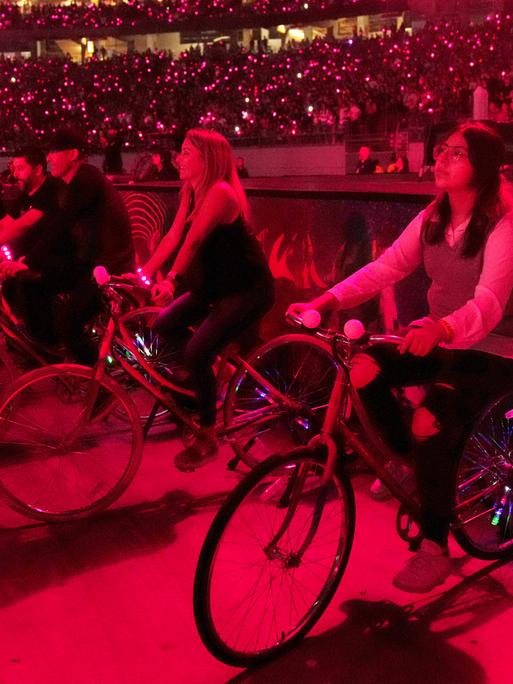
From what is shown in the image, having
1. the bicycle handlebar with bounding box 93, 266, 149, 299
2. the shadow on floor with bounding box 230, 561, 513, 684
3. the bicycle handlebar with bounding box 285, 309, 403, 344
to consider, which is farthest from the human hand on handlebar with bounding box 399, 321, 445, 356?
the bicycle handlebar with bounding box 93, 266, 149, 299

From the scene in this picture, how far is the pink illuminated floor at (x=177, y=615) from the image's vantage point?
3.06 m

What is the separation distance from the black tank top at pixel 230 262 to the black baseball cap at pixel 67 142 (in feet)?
4.37

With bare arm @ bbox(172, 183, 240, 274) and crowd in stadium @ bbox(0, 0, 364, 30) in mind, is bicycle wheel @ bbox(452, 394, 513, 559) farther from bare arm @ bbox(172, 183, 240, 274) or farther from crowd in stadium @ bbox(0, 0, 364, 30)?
crowd in stadium @ bbox(0, 0, 364, 30)

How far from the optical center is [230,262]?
440cm

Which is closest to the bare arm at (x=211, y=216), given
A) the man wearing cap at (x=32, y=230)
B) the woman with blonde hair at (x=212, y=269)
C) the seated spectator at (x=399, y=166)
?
the woman with blonde hair at (x=212, y=269)

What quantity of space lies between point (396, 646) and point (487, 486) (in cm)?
82

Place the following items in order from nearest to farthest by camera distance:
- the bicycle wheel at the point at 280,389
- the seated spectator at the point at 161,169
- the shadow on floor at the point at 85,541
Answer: the shadow on floor at the point at 85,541 → the bicycle wheel at the point at 280,389 → the seated spectator at the point at 161,169

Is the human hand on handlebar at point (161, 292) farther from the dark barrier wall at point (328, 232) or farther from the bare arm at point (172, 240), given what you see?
the dark barrier wall at point (328, 232)

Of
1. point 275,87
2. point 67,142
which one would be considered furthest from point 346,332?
point 275,87

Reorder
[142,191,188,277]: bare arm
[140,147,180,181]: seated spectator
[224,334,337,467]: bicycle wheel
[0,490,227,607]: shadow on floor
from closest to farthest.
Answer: [0,490,227,607]: shadow on floor < [224,334,337,467]: bicycle wheel < [142,191,188,277]: bare arm < [140,147,180,181]: seated spectator

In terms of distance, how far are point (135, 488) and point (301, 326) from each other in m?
2.01

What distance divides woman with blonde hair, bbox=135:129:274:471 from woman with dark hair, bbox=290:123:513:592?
1.00 meters

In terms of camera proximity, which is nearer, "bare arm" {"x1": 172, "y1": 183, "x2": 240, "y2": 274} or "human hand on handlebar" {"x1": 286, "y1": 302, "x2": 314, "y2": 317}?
"human hand on handlebar" {"x1": 286, "y1": 302, "x2": 314, "y2": 317}

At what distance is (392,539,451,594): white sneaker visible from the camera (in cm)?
336
